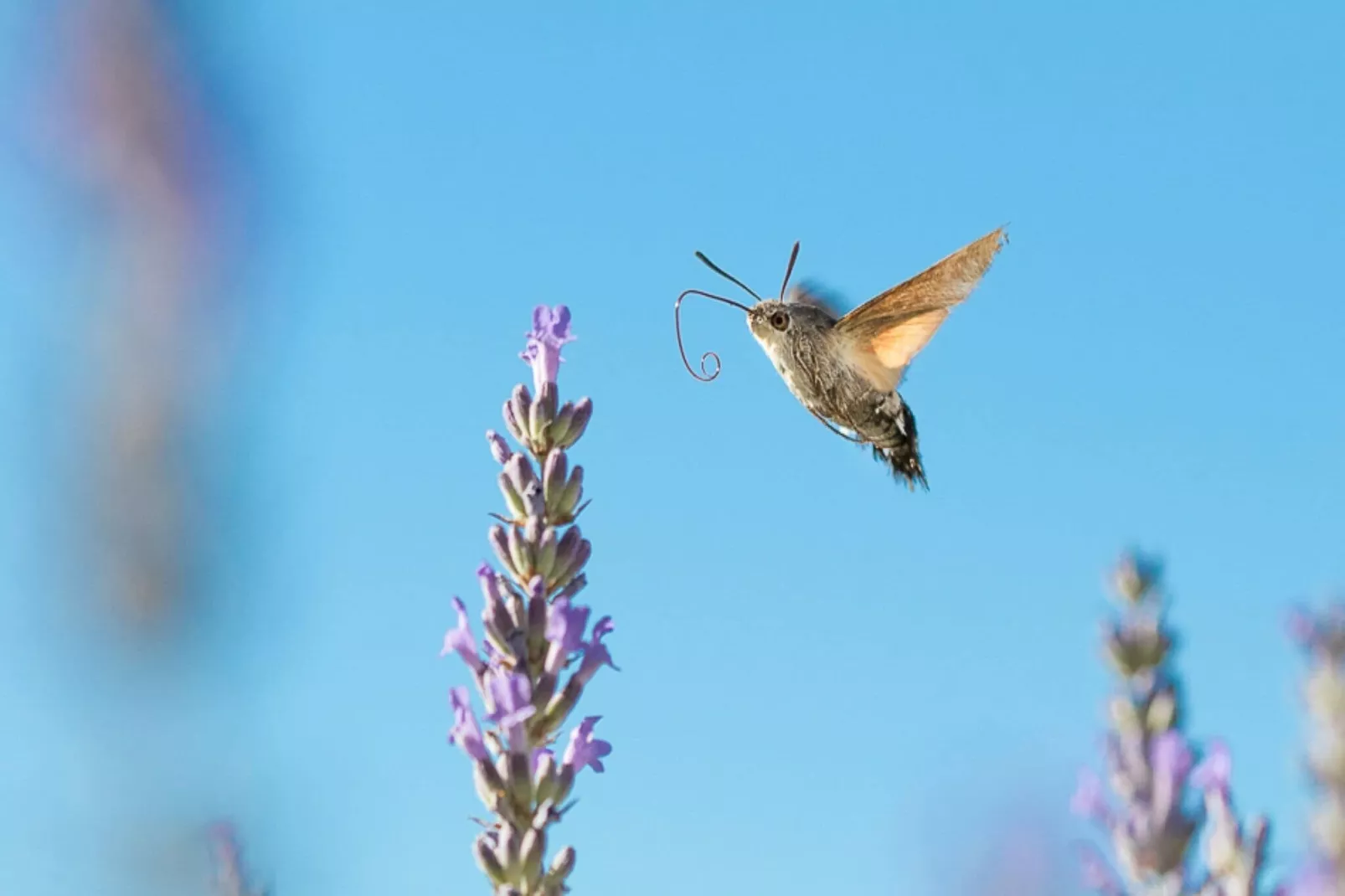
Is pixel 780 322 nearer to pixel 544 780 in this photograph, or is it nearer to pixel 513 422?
pixel 513 422

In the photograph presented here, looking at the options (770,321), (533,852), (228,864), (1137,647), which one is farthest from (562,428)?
(770,321)

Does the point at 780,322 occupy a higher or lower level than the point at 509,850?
higher

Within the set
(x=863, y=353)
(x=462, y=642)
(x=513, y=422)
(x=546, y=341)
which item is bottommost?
(x=462, y=642)

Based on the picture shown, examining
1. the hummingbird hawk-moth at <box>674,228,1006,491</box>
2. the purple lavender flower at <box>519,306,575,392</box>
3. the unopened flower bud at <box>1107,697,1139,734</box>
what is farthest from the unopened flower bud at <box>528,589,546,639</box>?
the hummingbird hawk-moth at <box>674,228,1006,491</box>

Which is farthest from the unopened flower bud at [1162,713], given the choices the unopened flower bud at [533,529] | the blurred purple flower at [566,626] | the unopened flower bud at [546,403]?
the unopened flower bud at [546,403]

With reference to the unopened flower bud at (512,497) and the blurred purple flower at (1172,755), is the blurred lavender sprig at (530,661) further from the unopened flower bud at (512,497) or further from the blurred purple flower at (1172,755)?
the blurred purple flower at (1172,755)

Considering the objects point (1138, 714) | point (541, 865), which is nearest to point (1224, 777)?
point (1138, 714)

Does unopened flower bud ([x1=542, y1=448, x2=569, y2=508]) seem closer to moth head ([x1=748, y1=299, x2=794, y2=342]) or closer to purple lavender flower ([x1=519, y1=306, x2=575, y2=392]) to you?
purple lavender flower ([x1=519, y1=306, x2=575, y2=392])
